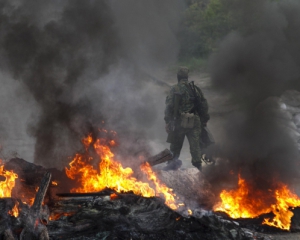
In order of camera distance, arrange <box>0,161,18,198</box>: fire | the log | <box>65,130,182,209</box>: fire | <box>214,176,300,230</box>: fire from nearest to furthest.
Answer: <box>0,161,18,198</box>: fire
<box>214,176,300,230</box>: fire
<box>65,130,182,209</box>: fire
the log

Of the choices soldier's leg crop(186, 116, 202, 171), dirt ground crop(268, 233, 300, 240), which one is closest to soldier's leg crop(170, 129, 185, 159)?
soldier's leg crop(186, 116, 202, 171)

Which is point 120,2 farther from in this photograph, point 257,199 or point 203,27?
point 203,27

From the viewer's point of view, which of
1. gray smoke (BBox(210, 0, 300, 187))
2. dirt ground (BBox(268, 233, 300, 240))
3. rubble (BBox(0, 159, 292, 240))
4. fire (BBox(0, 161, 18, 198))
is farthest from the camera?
gray smoke (BBox(210, 0, 300, 187))

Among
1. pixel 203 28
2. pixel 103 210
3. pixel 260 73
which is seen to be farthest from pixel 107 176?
pixel 203 28

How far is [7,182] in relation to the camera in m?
5.37

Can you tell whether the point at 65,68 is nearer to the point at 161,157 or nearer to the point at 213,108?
the point at 161,157

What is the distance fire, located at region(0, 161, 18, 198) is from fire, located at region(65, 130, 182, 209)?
97 cm

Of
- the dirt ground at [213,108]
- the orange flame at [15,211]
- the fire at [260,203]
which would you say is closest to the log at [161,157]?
the fire at [260,203]

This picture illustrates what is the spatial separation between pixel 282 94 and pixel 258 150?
224 inches

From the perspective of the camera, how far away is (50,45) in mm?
7688

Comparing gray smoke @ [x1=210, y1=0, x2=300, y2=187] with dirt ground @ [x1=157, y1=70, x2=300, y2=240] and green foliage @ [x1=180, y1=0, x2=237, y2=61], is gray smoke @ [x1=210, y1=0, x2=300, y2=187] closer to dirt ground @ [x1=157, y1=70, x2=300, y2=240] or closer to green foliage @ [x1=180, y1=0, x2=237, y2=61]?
dirt ground @ [x1=157, y1=70, x2=300, y2=240]

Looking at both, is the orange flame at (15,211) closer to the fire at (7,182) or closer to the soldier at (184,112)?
the fire at (7,182)

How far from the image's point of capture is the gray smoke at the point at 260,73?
8141 millimetres

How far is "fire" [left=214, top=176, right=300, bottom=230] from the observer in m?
5.51
